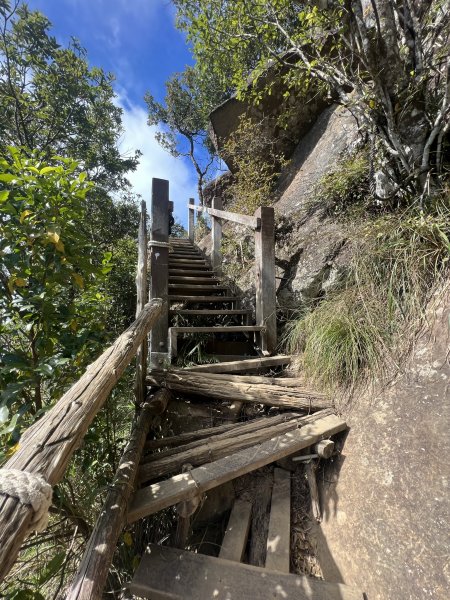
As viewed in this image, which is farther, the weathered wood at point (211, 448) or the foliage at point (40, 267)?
the weathered wood at point (211, 448)

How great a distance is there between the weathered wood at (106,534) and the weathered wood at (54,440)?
503mm

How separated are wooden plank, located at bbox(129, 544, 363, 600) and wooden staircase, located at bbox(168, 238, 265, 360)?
4.88ft

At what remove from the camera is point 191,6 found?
3.50m

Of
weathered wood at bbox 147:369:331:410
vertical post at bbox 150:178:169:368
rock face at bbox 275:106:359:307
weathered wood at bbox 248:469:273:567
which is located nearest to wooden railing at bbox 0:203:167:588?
weathered wood at bbox 147:369:331:410

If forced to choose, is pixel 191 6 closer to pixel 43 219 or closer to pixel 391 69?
pixel 391 69

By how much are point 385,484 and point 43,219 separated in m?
2.35

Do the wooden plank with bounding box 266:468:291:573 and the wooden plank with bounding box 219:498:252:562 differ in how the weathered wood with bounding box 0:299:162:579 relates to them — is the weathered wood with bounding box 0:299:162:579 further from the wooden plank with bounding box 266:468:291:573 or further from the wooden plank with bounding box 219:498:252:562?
the wooden plank with bounding box 266:468:291:573

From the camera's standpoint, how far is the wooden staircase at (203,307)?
2778 millimetres

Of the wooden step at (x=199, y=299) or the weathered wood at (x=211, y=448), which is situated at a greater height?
the wooden step at (x=199, y=299)

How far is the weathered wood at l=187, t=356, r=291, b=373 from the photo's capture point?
7.89 ft

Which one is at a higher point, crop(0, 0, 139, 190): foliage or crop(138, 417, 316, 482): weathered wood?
crop(0, 0, 139, 190): foliage

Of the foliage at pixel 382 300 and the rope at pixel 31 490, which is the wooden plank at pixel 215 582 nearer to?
the rope at pixel 31 490

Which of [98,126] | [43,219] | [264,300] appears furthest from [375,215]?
[98,126]

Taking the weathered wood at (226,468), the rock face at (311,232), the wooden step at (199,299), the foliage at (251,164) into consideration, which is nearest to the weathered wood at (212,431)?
the weathered wood at (226,468)
